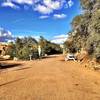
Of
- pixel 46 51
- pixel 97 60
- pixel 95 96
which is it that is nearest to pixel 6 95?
pixel 95 96

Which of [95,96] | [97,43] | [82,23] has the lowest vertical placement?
[95,96]

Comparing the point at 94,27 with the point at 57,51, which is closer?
the point at 94,27

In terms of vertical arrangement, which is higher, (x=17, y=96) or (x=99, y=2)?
Result: (x=99, y=2)

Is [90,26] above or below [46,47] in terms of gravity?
below

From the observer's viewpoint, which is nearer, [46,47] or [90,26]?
[90,26]

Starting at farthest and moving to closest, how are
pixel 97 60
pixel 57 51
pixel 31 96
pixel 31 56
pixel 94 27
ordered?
pixel 57 51 → pixel 31 56 → pixel 97 60 → pixel 94 27 → pixel 31 96

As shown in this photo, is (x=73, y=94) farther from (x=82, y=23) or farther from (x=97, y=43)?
(x=82, y=23)

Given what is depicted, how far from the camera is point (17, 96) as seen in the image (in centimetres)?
1467

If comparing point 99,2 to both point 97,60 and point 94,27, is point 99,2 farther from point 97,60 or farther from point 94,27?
point 97,60

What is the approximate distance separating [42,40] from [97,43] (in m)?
83.8

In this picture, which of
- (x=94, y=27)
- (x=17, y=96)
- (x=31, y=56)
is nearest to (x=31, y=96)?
(x=17, y=96)

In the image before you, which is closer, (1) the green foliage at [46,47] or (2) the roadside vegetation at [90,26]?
(2) the roadside vegetation at [90,26]

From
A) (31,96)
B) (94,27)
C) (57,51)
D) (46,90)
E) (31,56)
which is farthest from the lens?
(57,51)

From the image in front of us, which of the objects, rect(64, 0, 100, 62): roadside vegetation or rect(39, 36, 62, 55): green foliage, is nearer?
rect(64, 0, 100, 62): roadside vegetation
